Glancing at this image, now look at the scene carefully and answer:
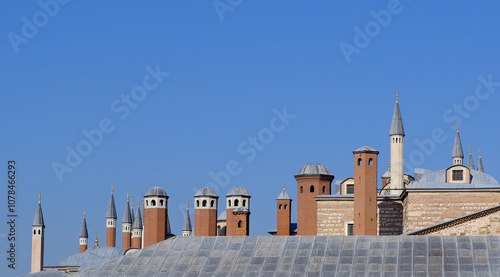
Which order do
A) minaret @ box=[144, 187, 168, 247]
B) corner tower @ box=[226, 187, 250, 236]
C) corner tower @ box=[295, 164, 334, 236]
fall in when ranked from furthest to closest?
minaret @ box=[144, 187, 168, 247]
corner tower @ box=[226, 187, 250, 236]
corner tower @ box=[295, 164, 334, 236]

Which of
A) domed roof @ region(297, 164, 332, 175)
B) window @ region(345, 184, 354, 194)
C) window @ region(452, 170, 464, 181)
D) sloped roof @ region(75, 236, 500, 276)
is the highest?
domed roof @ region(297, 164, 332, 175)

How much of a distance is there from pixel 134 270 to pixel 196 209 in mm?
20019

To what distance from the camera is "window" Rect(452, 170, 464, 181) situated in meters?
39.7

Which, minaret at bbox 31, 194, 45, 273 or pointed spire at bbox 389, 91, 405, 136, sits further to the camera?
minaret at bbox 31, 194, 45, 273

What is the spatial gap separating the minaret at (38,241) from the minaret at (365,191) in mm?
32702

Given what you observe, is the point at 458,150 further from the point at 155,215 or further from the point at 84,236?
the point at 84,236

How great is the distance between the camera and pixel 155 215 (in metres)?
43.6

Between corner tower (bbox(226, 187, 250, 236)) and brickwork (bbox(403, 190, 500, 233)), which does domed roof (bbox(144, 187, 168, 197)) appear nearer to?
corner tower (bbox(226, 187, 250, 236))

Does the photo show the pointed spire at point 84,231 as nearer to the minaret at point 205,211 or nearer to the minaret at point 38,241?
the minaret at point 38,241

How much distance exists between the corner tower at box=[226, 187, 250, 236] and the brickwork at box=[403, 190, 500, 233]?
24.2 feet

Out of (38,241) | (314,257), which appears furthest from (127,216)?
(314,257)

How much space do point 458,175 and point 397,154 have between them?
3.05m

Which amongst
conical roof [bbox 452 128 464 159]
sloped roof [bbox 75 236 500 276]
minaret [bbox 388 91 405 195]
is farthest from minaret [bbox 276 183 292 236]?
sloped roof [bbox 75 236 500 276]

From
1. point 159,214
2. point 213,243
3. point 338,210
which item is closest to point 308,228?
point 338,210
